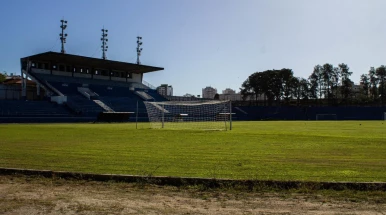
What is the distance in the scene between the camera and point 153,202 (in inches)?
225

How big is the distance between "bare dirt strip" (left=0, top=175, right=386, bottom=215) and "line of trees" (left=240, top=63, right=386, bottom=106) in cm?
9239

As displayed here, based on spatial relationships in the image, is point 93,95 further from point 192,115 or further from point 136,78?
point 192,115

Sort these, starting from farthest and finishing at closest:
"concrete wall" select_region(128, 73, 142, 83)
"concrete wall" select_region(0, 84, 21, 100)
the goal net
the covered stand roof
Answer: "concrete wall" select_region(128, 73, 142, 83), "concrete wall" select_region(0, 84, 21, 100), the covered stand roof, the goal net

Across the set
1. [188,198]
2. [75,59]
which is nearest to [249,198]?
[188,198]

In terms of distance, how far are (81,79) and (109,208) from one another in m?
67.2

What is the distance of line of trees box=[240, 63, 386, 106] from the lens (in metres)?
99.7

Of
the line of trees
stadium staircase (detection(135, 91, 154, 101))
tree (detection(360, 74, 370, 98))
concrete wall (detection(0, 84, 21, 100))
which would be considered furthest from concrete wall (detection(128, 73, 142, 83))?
tree (detection(360, 74, 370, 98))

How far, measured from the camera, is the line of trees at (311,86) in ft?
327

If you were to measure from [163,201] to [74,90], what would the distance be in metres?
62.6

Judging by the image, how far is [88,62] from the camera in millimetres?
67688

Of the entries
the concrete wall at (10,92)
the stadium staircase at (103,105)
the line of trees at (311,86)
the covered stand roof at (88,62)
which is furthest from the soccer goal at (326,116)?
the concrete wall at (10,92)

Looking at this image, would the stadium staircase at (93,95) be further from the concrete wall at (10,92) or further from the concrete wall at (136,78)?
the concrete wall at (10,92)

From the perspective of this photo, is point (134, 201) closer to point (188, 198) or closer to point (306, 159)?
point (188, 198)

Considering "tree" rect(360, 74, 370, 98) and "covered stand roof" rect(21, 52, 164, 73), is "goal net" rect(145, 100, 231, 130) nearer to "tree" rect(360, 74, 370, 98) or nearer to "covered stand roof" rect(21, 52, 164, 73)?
"covered stand roof" rect(21, 52, 164, 73)
